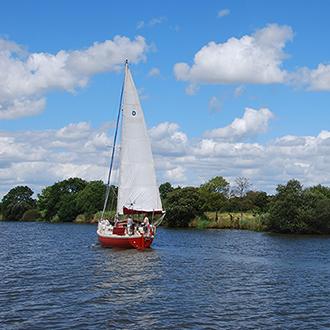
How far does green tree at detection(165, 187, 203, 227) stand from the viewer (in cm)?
12838

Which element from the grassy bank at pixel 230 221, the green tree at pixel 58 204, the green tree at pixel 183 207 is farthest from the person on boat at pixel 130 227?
the green tree at pixel 58 204

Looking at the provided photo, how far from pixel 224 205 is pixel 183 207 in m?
15.1

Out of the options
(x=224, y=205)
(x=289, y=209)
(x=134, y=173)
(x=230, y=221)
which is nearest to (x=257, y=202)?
(x=224, y=205)

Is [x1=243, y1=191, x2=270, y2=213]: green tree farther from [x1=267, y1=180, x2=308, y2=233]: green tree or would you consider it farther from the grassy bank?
[x1=267, y1=180, x2=308, y2=233]: green tree

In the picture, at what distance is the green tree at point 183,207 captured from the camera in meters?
128

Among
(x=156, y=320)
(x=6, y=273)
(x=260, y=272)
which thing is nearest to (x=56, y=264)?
(x=6, y=273)

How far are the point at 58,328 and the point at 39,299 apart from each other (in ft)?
23.7

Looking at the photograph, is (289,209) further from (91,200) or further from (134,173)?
(91,200)

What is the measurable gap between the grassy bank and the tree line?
54 cm

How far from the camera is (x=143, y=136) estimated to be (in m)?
65.5

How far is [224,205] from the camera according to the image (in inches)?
5472

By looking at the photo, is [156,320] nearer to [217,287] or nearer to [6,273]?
[217,287]

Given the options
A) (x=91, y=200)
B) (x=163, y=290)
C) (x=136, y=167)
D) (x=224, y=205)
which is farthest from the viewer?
(x=91, y=200)

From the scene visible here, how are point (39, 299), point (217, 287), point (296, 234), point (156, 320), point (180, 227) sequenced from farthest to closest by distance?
point (180, 227) < point (296, 234) < point (217, 287) < point (39, 299) < point (156, 320)
